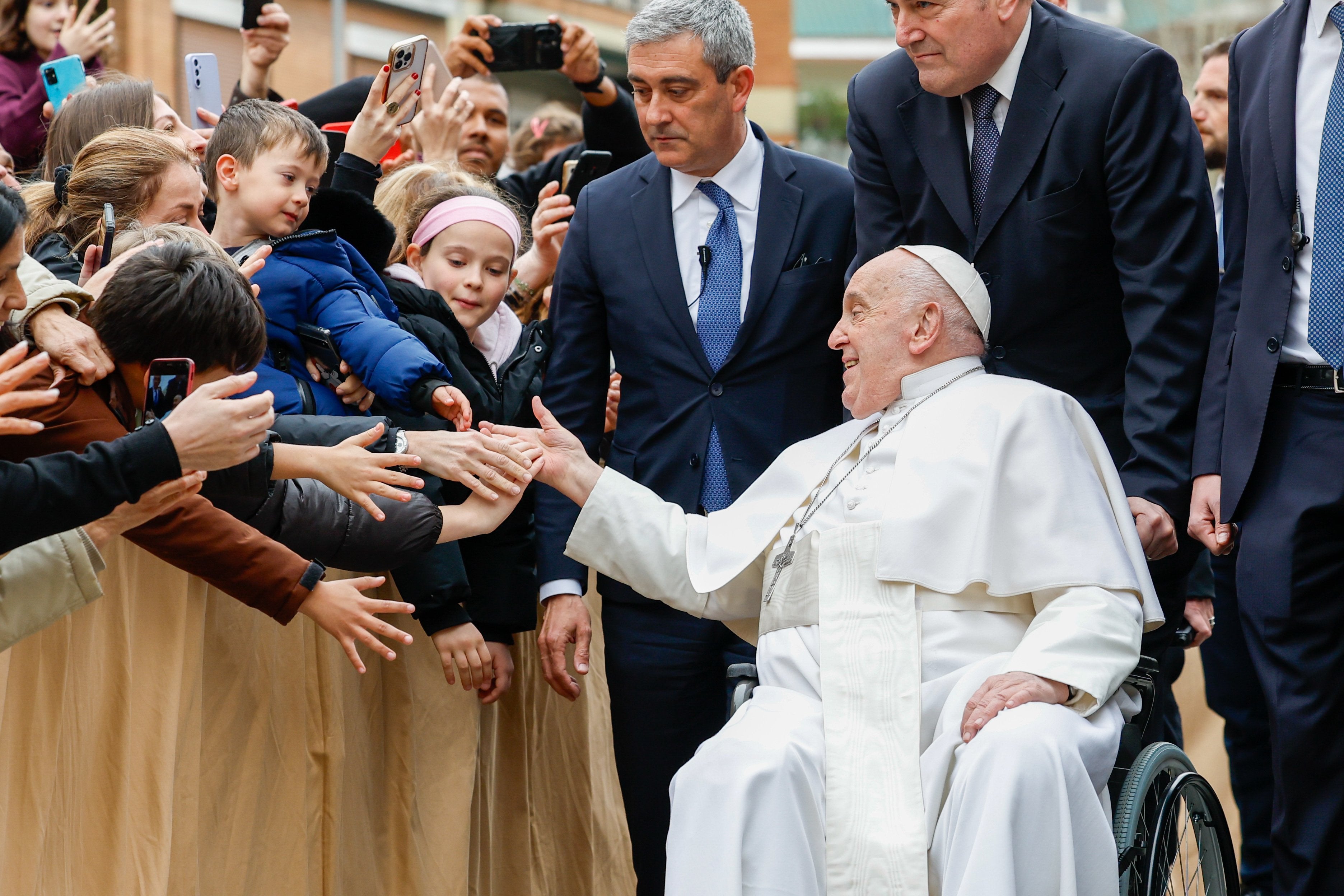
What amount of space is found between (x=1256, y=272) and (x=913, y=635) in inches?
46.9

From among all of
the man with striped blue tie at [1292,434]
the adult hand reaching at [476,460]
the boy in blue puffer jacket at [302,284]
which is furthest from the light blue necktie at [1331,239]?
the boy in blue puffer jacket at [302,284]

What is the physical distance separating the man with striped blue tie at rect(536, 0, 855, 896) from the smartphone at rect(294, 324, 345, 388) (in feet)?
2.31

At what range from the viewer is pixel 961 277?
3.80 metres

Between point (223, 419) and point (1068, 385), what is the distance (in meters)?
2.13

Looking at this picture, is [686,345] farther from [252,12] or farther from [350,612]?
[252,12]

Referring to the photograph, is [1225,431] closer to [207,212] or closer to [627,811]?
[627,811]

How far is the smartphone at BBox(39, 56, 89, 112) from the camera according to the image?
4961 millimetres

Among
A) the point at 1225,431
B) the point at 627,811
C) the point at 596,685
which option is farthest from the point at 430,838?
the point at 1225,431

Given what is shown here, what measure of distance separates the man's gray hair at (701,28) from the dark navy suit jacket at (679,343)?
0.32 meters

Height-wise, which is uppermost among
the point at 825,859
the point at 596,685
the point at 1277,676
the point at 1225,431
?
the point at 1225,431

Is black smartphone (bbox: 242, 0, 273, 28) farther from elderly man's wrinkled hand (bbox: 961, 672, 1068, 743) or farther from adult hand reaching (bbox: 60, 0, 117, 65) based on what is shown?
elderly man's wrinkled hand (bbox: 961, 672, 1068, 743)

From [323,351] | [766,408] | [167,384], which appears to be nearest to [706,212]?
[766,408]

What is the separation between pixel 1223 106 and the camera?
6430mm

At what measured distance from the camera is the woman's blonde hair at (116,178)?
12.5 feet
